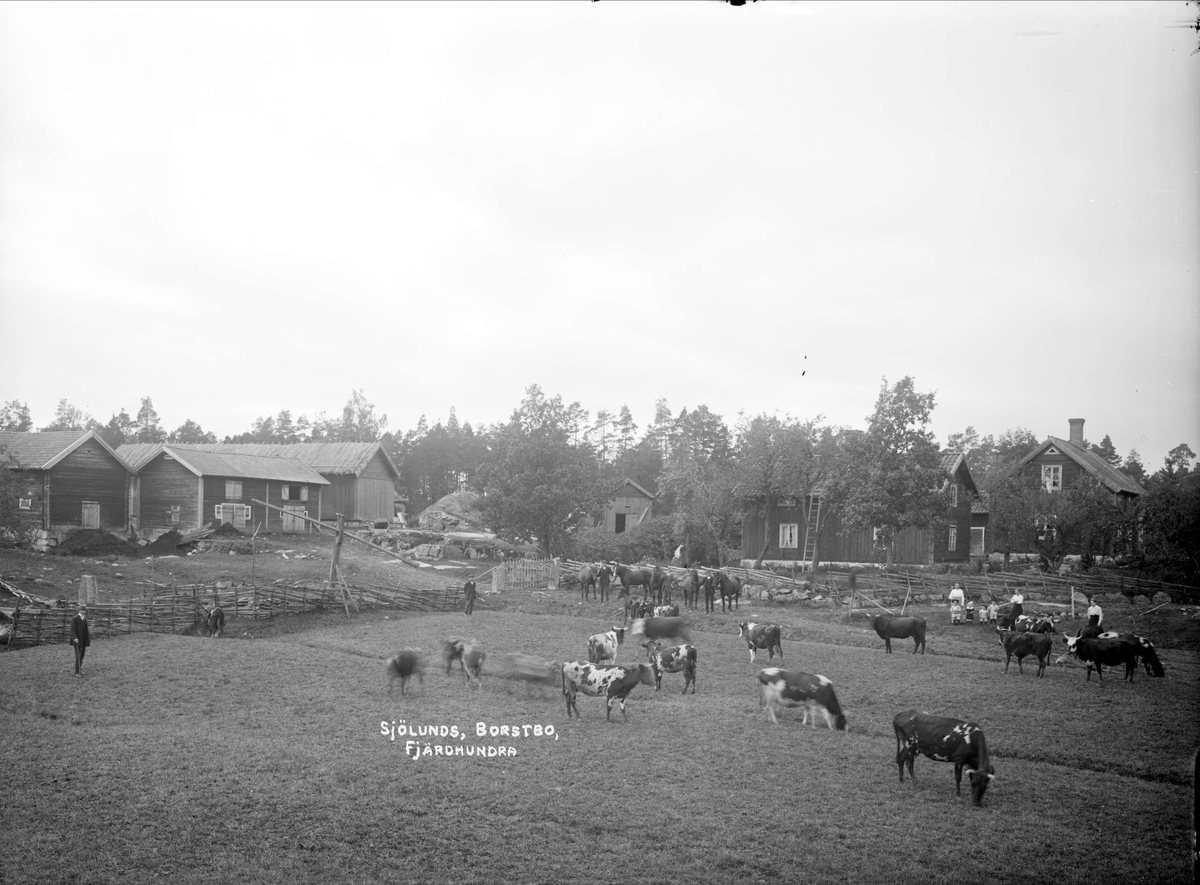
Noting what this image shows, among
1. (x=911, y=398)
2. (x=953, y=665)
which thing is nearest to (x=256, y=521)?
(x=911, y=398)

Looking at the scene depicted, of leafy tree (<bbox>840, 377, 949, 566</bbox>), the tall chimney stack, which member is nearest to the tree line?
leafy tree (<bbox>840, 377, 949, 566</bbox>)

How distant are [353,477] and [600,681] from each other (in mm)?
42539

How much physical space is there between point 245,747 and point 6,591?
1783 cm

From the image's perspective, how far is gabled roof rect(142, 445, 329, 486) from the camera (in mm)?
42719

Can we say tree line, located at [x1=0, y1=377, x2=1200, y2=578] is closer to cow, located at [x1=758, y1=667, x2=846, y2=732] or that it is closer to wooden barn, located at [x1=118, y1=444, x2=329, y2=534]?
wooden barn, located at [x1=118, y1=444, x2=329, y2=534]

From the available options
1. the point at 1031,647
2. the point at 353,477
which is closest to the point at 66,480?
the point at 353,477

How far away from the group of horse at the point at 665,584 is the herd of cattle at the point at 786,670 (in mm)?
4551

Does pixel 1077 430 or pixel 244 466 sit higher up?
pixel 1077 430

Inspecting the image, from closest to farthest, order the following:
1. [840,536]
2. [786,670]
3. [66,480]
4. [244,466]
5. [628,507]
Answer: [786,670]
[840,536]
[66,480]
[244,466]
[628,507]

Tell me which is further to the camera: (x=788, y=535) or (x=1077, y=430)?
(x=1077, y=430)

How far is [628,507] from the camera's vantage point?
160 feet

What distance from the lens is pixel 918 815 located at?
8914 mm

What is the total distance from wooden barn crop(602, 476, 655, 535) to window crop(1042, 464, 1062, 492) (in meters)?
22.0

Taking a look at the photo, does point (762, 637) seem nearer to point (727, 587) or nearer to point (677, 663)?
point (677, 663)
